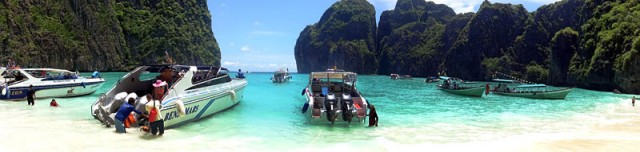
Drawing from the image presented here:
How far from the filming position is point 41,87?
25.0 m

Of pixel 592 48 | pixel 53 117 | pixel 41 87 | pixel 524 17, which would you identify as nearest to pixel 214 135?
pixel 53 117

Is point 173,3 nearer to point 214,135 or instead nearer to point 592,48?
point 592,48

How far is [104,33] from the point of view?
122750 mm

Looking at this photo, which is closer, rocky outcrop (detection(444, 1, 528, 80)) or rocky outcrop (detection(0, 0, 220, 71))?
rocky outcrop (detection(0, 0, 220, 71))

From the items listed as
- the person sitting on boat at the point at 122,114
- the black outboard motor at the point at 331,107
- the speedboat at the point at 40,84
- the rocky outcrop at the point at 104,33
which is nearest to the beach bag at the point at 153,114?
the person sitting on boat at the point at 122,114

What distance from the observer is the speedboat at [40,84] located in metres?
23.3

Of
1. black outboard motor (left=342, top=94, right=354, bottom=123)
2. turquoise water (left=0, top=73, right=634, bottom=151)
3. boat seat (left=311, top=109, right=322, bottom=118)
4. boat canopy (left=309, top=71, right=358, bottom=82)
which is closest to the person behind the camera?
turquoise water (left=0, top=73, right=634, bottom=151)

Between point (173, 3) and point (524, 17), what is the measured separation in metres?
128

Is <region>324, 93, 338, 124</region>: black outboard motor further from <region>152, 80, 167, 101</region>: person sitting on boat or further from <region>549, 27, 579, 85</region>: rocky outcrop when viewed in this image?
<region>549, 27, 579, 85</region>: rocky outcrop

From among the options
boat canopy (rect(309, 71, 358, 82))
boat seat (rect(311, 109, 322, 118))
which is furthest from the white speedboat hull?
boat canopy (rect(309, 71, 358, 82))

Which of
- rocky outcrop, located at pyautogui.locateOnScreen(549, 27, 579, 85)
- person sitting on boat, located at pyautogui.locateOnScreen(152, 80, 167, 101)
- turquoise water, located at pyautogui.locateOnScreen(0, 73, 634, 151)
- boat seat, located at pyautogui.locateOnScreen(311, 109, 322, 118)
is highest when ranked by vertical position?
rocky outcrop, located at pyautogui.locateOnScreen(549, 27, 579, 85)

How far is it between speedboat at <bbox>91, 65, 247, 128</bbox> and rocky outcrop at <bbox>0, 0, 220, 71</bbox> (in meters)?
78.7

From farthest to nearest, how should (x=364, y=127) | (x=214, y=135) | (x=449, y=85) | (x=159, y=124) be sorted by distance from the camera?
(x=449, y=85)
(x=364, y=127)
(x=214, y=135)
(x=159, y=124)

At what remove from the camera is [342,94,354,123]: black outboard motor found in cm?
1572
